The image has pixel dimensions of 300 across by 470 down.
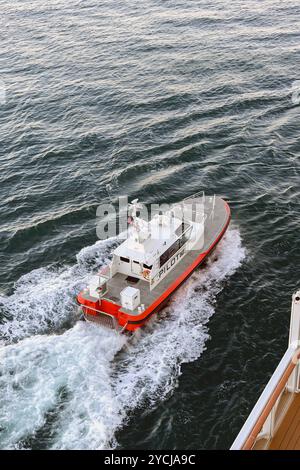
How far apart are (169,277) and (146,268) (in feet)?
6.21

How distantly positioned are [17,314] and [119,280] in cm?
612

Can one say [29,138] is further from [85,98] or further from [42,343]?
[42,343]

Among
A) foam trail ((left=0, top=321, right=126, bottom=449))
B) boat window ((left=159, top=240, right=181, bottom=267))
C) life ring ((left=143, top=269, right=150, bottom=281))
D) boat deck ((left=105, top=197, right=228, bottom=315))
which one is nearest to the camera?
foam trail ((left=0, top=321, right=126, bottom=449))

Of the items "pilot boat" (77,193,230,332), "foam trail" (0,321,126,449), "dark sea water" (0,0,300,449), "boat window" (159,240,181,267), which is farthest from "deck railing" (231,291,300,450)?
"boat window" (159,240,181,267)

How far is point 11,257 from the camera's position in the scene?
35125 mm

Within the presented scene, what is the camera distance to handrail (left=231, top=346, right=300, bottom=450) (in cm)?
1323

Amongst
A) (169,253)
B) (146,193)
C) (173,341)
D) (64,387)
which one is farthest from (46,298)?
(146,193)

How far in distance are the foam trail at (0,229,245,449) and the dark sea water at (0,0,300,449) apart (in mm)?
73

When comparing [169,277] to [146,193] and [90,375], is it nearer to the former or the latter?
[90,375]

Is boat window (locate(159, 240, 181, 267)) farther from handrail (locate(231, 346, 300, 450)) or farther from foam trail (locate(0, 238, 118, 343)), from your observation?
handrail (locate(231, 346, 300, 450))

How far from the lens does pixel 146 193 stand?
132ft

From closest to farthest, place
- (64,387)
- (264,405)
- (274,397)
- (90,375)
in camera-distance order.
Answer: (264,405), (274,397), (64,387), (90,375)

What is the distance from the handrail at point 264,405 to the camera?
13227 mm

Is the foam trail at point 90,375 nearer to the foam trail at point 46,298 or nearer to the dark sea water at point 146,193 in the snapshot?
the dark sea water at point 146,193
